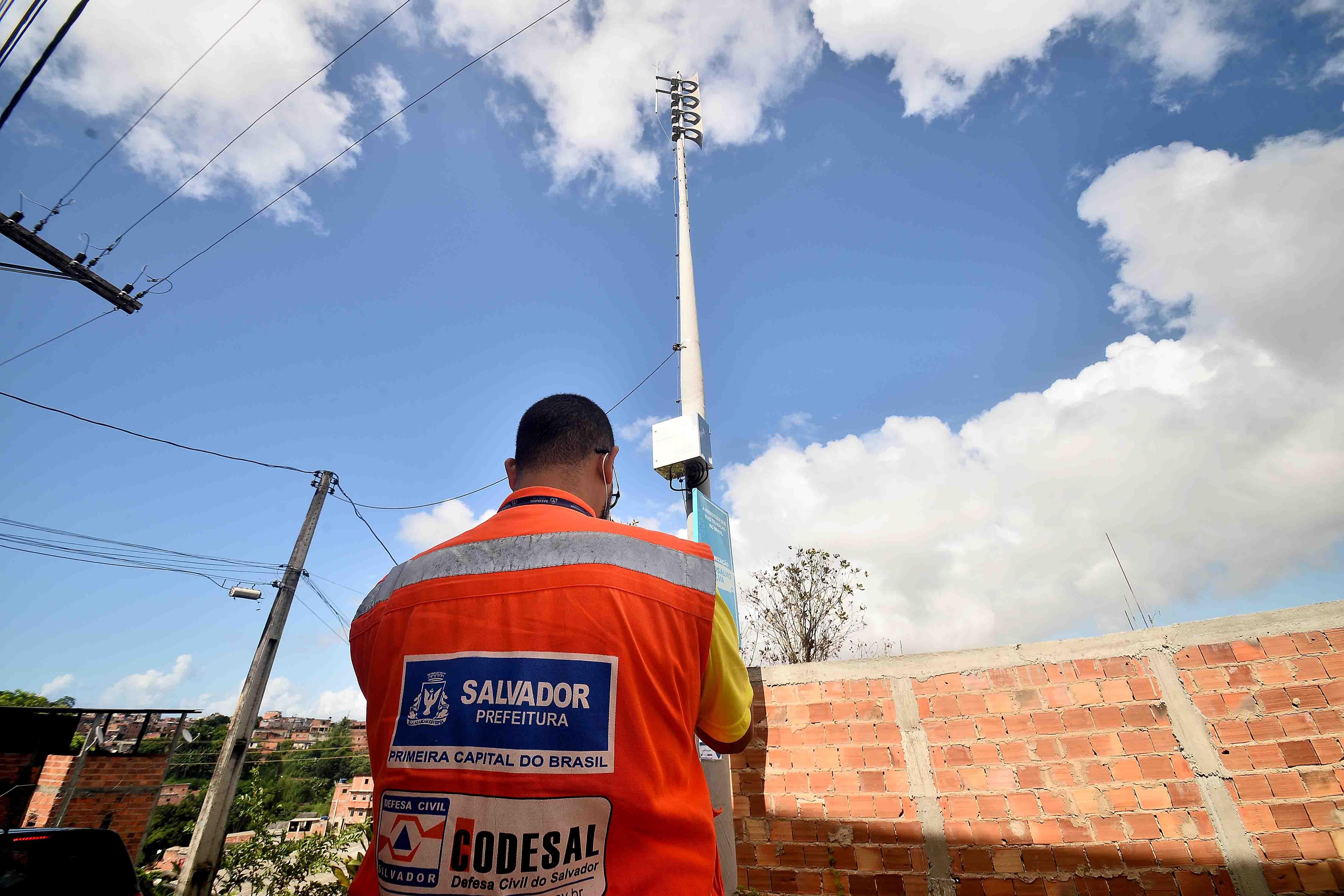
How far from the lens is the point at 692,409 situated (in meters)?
5.18

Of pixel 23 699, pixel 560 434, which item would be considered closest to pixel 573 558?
pixel 560 434

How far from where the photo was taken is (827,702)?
10.9ft

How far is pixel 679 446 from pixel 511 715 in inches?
146

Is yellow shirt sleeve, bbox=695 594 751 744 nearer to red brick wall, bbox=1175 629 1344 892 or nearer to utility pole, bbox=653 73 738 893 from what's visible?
utility pole, bbox=653 73 738 893

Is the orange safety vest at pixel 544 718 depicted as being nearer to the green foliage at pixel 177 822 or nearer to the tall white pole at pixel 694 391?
the tall white pole at pixel 694 391

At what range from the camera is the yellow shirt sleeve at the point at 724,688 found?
4.18 ft

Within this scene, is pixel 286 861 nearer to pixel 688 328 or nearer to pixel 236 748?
pixel 236 748

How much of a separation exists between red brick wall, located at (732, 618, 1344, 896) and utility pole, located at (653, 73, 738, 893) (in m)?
0.12

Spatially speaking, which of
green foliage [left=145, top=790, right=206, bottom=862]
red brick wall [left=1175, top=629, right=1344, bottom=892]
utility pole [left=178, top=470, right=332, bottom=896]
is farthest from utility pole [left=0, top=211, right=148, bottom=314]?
green foliage [left=145, top=790, right=206, bottom=862]

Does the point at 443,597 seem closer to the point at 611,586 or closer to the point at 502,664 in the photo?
the point at 502,664

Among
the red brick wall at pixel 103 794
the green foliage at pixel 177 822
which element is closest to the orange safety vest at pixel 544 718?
the red brick wall at pixel 103 794

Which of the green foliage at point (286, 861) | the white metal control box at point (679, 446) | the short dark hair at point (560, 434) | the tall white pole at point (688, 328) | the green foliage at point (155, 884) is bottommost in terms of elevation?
the green foliage at point (155, 884)

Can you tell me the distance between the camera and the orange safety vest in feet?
3.21

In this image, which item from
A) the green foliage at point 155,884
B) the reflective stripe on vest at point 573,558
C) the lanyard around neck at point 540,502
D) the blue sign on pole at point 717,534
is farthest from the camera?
the green foliage at point 155,884
